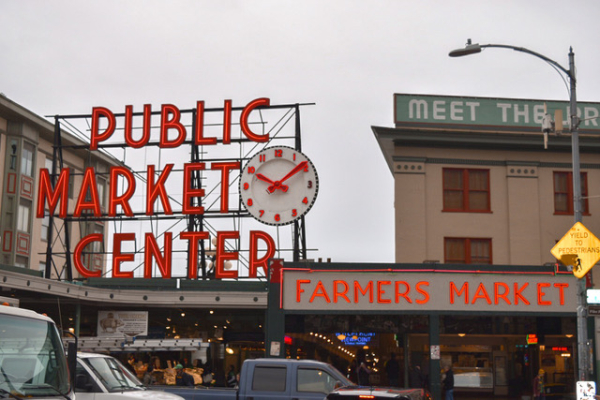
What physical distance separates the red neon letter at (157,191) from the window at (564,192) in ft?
61.6

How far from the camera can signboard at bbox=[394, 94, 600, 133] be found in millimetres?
35938

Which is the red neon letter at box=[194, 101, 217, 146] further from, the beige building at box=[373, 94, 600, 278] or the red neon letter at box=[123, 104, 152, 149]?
the beige building at box=[373, 94, 600, 278]

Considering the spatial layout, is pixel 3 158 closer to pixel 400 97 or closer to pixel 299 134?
pixel 299 134

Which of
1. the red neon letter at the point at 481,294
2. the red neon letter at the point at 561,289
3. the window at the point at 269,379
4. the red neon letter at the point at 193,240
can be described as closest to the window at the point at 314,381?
the window at the point at 269,379

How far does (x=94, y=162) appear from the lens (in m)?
64.2

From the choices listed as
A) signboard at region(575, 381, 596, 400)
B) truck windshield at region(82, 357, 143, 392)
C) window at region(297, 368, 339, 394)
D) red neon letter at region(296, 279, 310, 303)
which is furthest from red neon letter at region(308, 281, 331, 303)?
signboard at region(575, 381, 596, 400)

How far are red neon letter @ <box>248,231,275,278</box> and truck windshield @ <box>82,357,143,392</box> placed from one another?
70.7 ft

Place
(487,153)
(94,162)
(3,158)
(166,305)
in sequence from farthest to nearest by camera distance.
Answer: (94,162), (3,158), (487,153), (166,305)

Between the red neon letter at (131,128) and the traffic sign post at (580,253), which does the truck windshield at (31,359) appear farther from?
the red neon letter at (131,128)

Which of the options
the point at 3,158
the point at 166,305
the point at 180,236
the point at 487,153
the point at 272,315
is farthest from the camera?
the point at 3,158

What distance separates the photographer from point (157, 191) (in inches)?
1634

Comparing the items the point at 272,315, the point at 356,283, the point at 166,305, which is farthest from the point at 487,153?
the point at 166,305

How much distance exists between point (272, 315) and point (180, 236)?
12404mm

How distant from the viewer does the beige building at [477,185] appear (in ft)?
115
